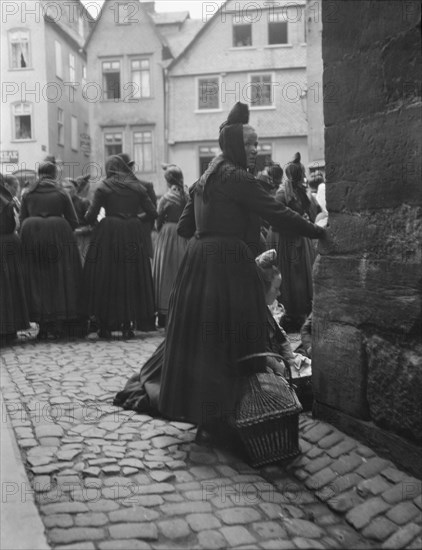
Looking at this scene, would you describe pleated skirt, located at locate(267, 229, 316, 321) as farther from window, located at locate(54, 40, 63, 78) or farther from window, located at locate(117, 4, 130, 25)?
window, located at locate(54, 40, 63, 78)

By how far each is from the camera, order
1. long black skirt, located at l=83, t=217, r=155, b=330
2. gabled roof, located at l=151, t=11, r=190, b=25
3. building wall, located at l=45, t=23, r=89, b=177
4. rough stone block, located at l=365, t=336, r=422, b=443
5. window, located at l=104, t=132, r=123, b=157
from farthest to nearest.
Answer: gabled roof, located at l=151, t=11, r=190, b=25, building wall, located at l=45, t=23, r=89, b=177, window, located at l=104, t=132, r=123, b=157, long black skirt, located at l=83, t=217, r=155, b=330, rough stone block, located at l=365, t=336, r=422, b=443

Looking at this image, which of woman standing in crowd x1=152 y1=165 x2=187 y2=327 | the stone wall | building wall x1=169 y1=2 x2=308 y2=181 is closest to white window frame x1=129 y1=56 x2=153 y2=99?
building wall x1=169 y1=2 x2=308 y2=181

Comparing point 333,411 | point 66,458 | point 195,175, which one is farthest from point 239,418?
point 195,175

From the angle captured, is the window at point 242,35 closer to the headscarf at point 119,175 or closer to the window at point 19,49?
the window at point 19,49

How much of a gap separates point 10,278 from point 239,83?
24.2m

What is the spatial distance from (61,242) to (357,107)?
5424 mm

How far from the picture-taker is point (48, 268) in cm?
887

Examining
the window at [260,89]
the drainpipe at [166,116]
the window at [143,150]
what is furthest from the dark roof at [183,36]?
the window at [260,89]

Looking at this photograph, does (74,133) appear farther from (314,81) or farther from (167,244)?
(167,244)

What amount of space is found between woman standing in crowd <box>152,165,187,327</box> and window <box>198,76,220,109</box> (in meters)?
22.4

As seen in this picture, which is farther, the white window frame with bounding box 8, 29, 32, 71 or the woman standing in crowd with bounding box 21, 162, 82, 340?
the white window frame with bounding box 8, 29, 32, 71

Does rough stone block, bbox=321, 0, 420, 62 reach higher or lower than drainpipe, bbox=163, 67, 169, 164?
lower

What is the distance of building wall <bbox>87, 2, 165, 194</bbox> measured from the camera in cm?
3259

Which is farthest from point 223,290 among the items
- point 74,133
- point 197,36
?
point 74,133
